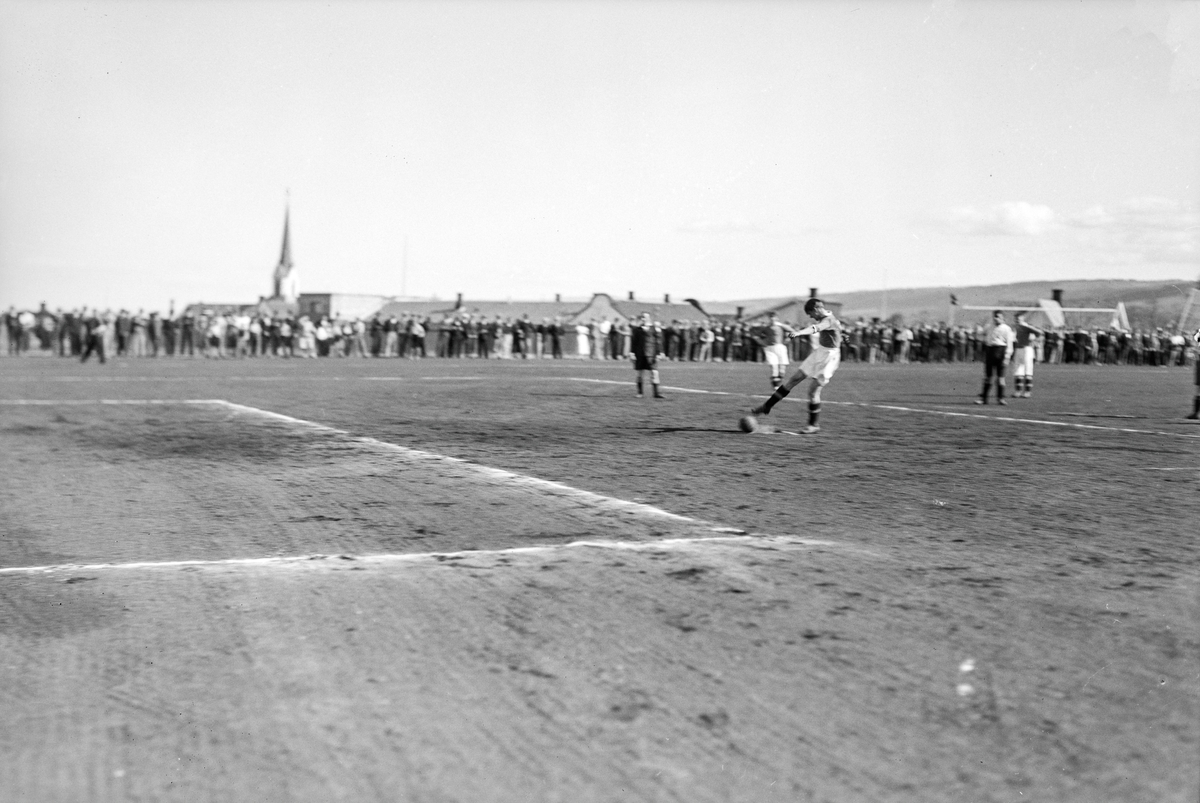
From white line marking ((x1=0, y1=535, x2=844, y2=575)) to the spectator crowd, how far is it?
29.8 m

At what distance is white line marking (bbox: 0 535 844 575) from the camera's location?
584 centimetres

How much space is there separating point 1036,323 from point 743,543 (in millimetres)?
64276

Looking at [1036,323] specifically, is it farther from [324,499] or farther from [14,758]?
[14,758]

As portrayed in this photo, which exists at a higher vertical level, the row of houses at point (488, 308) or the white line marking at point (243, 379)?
the row of houses at point (488, 308)

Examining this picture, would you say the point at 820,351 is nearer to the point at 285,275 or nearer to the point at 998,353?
the point at 998,353

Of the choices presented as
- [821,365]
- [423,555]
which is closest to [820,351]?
[821,365]

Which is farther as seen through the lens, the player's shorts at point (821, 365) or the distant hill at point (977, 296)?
the distant hill at point (977, 296)

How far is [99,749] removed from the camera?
10.9ft

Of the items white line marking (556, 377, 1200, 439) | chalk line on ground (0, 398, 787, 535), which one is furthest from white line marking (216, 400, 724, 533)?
white line marking (556, 377, 1200, 439)

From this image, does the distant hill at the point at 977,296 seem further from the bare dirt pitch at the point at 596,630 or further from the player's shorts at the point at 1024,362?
the bare dirt pitch at the point at 596,630

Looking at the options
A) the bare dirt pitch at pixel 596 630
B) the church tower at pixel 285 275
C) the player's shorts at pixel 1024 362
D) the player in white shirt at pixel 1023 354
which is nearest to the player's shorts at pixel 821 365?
the bare dirt pitch at pixel 596 630

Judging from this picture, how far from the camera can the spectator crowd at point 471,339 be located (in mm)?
42594

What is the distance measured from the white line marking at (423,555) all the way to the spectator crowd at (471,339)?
1174 inches

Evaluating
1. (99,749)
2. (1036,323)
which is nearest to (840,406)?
(99,749)
